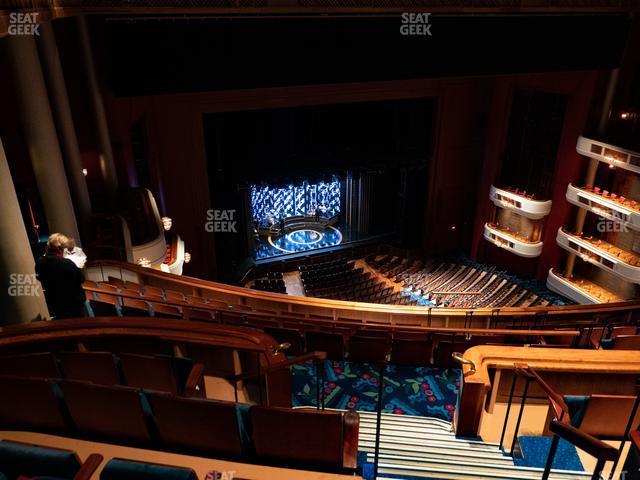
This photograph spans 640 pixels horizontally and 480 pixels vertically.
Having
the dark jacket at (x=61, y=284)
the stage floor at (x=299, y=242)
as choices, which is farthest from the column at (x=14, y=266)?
the stage floor at (x=299, y=242)

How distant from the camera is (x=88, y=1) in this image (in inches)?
205

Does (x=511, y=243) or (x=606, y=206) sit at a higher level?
(x=606, y=206)

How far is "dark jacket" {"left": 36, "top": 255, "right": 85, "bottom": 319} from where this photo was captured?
3.69m

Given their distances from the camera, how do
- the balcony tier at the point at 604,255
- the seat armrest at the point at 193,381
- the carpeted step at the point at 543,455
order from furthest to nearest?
the balcony tier at the point at 604,255 < the carpeted step at the point at 543,455 < the seat armrest at the point at 193,381

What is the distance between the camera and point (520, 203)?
12.9 meters

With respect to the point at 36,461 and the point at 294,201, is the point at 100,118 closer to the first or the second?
the point at 36,461

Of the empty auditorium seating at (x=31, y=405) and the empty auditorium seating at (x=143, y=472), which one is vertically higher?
the empty auditorium seating at (x=143, y=472)

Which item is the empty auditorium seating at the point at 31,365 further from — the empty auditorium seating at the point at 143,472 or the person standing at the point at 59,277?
the empty auditorium seating at the point at 143,472

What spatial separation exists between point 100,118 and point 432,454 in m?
6.05

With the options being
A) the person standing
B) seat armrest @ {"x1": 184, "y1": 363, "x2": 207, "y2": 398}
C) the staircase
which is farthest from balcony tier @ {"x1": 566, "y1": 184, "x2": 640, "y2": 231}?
the person standing

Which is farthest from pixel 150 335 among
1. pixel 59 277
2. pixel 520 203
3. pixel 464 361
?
pixel 520 203

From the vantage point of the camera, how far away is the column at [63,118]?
5.61m

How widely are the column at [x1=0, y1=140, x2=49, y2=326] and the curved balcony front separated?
448 inches

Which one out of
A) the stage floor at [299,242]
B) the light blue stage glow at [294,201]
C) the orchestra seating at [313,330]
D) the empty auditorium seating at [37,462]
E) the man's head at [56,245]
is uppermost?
the man's head at [56,245]
